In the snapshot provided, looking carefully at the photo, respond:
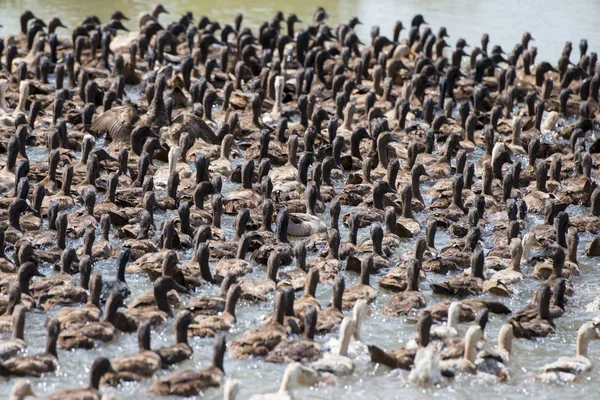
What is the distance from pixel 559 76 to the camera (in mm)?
28328

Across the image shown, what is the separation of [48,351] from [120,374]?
2.98 ft

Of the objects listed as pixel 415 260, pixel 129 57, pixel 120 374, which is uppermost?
pixel 129 57

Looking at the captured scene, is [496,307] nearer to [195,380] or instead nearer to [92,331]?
[195,380]

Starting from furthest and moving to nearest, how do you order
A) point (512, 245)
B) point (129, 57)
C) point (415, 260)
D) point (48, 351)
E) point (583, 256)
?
1. point (129, 57)
2. point (583, 256)
3. point (512, 245)
4. point (415, 260)
5. point (48, 351)

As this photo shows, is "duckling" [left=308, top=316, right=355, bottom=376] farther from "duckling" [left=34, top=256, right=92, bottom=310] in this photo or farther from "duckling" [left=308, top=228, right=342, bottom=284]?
"duckling" [left=34, top=256, right=92, bottom=310]

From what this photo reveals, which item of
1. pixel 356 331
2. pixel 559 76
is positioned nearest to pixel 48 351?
pixel 356 331

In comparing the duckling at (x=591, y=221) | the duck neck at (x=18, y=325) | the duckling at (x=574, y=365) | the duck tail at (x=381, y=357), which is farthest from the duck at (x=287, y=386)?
the duckling at (x=591, y=221)

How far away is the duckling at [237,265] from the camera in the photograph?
15.4m

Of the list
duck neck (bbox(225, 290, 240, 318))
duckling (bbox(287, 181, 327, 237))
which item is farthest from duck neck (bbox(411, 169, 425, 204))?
duck neck (bbox(225, 290, 240, 318))

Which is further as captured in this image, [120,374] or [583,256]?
[583,256]

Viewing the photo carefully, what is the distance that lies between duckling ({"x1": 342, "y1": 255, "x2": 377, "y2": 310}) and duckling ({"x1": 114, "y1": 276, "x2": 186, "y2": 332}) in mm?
2114

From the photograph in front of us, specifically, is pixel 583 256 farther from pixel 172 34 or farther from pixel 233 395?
pixel 172 34

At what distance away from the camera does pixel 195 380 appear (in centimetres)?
1235

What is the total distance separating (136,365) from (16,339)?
1.47 meters
